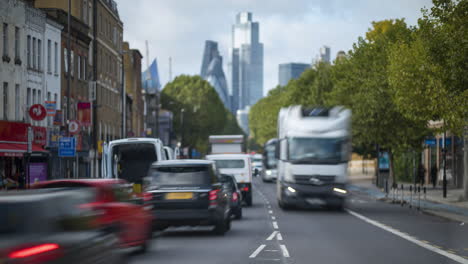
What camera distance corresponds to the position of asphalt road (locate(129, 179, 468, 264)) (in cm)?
1662

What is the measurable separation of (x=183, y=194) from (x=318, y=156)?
12267 millimetres

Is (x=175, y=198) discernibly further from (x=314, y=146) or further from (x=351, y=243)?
(x=314, y=146)

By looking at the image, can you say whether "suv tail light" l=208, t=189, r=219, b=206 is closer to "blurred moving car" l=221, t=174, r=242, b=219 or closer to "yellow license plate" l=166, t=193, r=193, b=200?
"yellow license plate" l=166, t=193, r=193, b=200

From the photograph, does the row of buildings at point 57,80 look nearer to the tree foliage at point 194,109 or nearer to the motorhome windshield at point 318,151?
the motorhome windshield at point 318,151

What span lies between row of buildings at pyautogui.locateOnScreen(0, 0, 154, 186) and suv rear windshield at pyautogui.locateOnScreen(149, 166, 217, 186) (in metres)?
16.4

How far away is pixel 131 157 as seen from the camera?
109ft

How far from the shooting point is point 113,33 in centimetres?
7638

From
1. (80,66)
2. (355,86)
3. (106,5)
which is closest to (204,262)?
(355,86)

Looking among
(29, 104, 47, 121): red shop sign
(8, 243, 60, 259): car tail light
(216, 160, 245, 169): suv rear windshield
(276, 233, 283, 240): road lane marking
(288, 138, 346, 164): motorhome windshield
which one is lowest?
(276, 233, 283, 240): road lane marking

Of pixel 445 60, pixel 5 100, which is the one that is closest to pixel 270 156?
pixel 5 100

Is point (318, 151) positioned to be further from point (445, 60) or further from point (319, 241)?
point (319, 241)

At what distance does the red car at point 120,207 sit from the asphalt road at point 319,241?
43cm

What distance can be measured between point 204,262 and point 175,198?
542cm

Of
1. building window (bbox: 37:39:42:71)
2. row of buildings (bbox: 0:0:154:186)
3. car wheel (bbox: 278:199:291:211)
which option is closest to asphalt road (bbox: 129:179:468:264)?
car wheel (bbox: 278:199:291:211)
